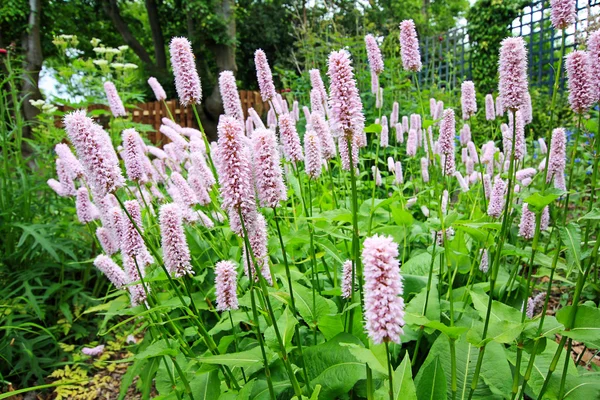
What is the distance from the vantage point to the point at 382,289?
3.37ft

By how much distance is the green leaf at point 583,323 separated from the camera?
138cm

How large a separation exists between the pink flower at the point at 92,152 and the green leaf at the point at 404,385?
4.02 feet

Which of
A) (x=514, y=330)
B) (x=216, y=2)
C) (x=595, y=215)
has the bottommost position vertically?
(x=514, y=330)

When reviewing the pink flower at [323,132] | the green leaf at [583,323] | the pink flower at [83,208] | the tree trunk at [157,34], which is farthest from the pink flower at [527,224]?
the tree trunk at [157,34]

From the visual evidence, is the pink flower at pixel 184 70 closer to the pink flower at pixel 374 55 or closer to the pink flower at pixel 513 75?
the pink flower at pixel 374 55

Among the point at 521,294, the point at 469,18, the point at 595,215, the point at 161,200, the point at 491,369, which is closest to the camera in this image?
the point at 595,215

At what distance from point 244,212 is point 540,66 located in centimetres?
1062

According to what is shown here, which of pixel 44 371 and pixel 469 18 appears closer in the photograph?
pixel 44 371

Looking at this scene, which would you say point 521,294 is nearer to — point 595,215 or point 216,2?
point 595,215

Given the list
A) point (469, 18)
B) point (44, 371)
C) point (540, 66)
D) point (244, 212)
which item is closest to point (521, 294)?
point (244, 212)

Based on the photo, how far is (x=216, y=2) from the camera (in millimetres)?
15500

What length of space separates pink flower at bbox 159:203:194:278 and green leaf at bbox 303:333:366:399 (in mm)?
664

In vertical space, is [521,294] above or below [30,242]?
below

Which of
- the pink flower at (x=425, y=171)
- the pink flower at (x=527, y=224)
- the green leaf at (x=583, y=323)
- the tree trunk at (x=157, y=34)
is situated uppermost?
the tree trunk at (x=157, y=34)
